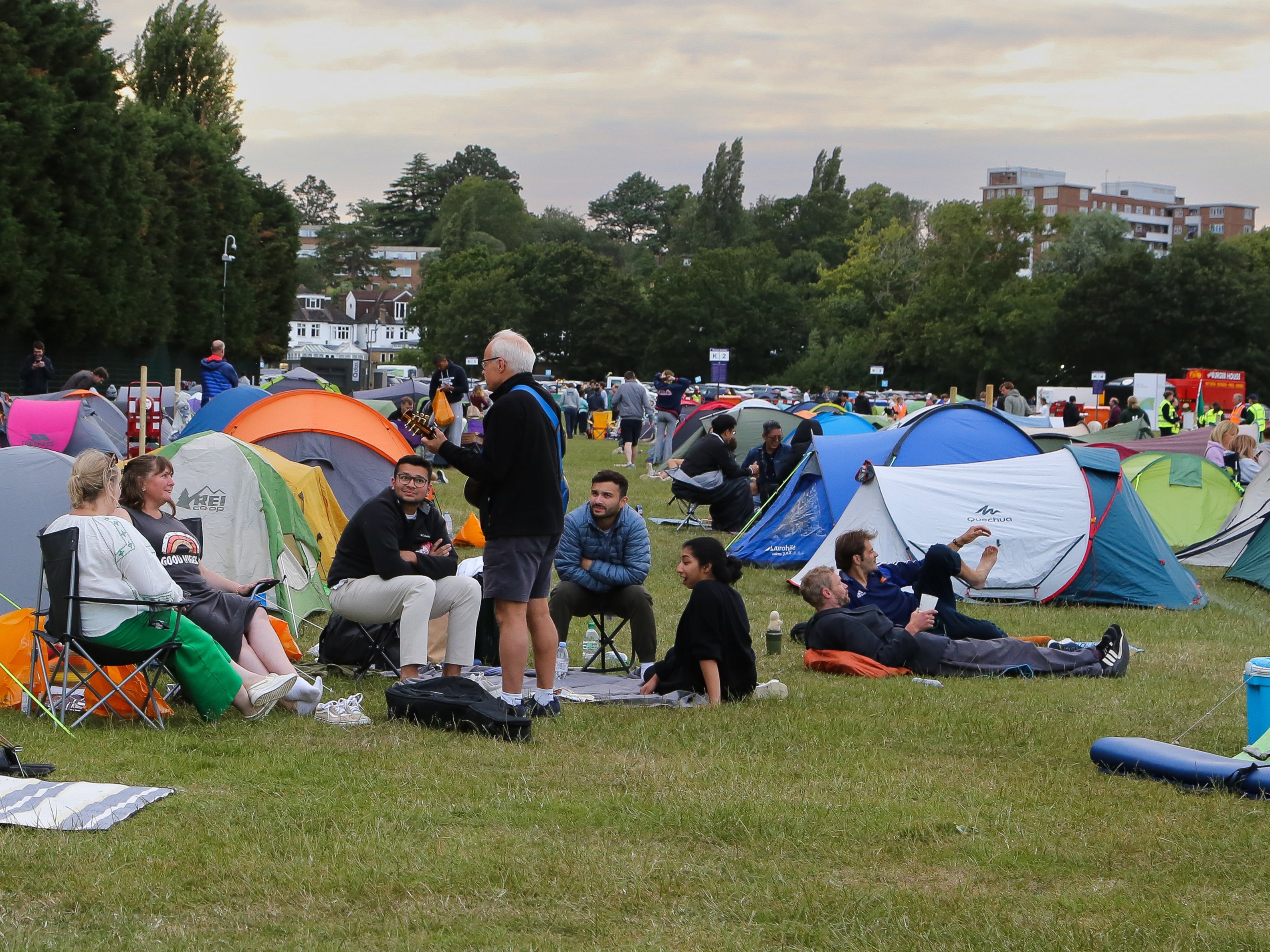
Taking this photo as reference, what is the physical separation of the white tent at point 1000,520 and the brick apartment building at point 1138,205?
145006mm

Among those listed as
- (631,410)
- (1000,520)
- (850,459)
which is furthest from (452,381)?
(1000,520)

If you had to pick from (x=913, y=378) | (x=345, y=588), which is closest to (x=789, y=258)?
(x=913, y=378)

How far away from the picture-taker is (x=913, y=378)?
7212 centimetres

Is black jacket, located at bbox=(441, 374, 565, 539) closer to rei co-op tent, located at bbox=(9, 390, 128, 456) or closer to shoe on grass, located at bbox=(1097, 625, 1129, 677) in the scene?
shoe on grass, located at bbox=(1097, 625, 1129, 677)

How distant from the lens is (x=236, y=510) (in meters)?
10.1

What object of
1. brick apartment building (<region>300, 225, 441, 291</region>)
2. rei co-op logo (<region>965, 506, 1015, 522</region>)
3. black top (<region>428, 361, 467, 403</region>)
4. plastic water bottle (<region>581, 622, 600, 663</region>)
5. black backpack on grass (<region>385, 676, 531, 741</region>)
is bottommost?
plastic water bottle (<region>581, 622, 600, 663</region>)

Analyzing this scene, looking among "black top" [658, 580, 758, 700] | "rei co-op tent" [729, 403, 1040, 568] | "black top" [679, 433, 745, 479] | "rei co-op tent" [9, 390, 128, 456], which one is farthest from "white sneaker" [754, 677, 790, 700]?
"rei co-op tent" [9, 390, 128, 456]

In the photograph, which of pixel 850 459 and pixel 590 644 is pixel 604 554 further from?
pixel 850 459

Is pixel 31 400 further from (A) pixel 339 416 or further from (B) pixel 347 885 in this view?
(B) pixel 347 885

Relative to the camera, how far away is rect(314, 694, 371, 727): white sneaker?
21.9ft

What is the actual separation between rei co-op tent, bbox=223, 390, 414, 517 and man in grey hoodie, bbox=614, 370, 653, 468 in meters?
13.0

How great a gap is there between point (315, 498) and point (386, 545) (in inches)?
148

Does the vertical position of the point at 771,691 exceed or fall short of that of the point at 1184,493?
it falls short

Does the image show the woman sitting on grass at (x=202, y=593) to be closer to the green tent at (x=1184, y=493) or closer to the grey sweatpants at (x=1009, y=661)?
the grey sweatpants at (x=1009, y=661)
